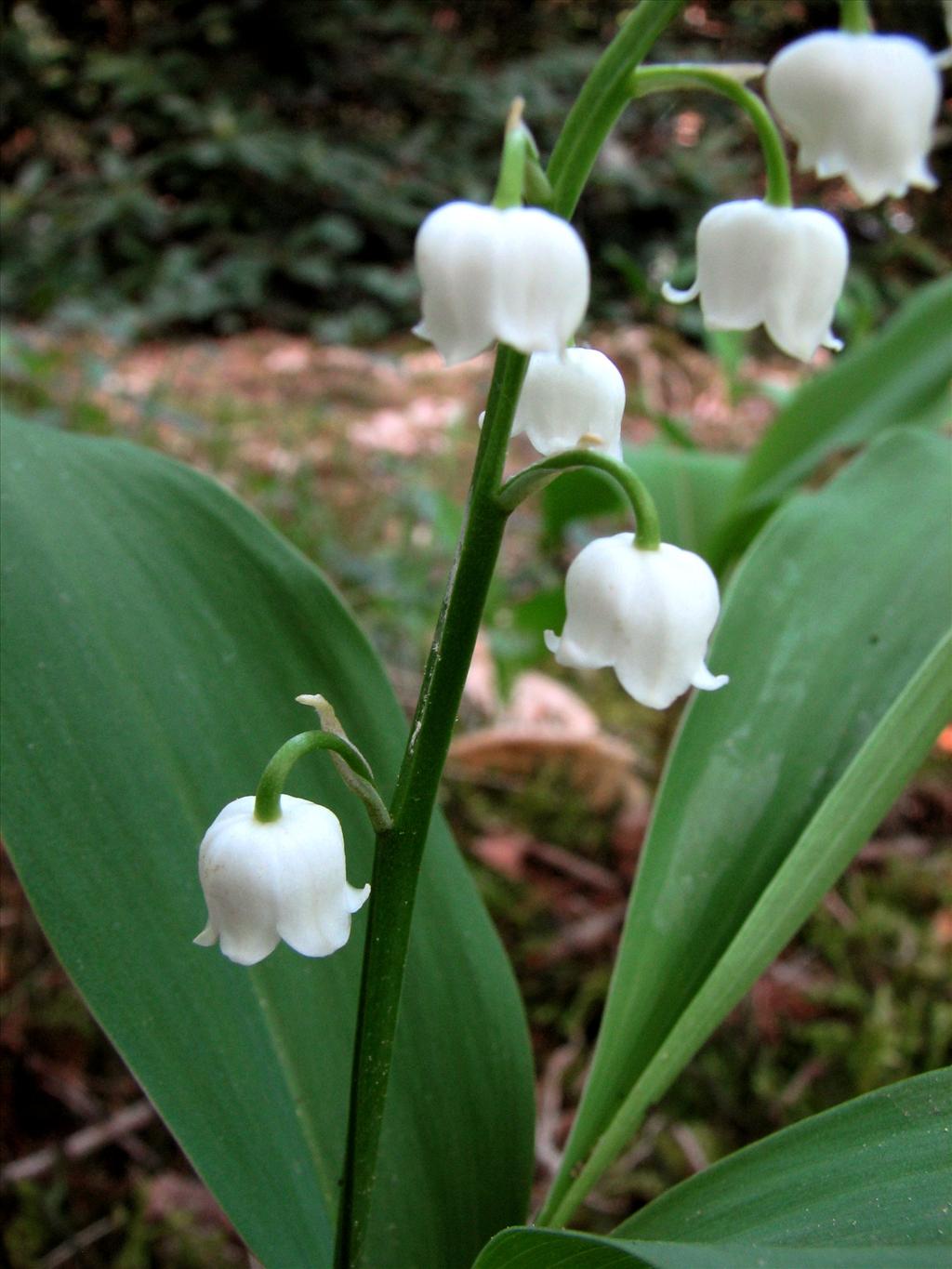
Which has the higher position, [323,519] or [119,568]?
[119,568]

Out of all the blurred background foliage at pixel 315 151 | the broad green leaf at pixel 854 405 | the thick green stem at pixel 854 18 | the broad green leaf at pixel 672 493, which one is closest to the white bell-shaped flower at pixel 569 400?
the thick green stem at pixel 854 18

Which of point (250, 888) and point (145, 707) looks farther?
point (145, 707)

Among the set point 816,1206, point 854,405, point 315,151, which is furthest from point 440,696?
point 315,151

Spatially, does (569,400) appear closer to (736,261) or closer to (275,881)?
Answer: (736,261)

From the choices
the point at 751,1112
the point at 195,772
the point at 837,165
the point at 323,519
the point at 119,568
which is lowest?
the point at 323,519

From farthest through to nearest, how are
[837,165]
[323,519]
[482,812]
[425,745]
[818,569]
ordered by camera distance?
[323,519] < [482,812] < [818,569] < [425,745] < [837,165]

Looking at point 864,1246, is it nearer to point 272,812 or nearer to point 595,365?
point 272,812

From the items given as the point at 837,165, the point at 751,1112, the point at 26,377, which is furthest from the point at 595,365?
the point at 26,377
